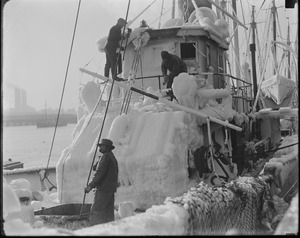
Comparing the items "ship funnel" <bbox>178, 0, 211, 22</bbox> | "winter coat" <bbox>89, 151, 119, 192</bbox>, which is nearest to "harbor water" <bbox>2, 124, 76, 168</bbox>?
"winter coat" <bbox>89, 151, 119, 192</bbox>

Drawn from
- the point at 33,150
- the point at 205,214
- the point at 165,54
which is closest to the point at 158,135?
the point at 165,54

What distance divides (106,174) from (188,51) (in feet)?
21.8

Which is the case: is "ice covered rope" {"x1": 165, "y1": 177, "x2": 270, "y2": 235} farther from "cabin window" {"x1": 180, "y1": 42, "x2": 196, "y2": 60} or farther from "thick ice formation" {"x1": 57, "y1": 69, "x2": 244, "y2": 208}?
"cabin window" {"x1": 180, "y1": 42, "x2": 196, "y2": 60}

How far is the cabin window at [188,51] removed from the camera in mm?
12414

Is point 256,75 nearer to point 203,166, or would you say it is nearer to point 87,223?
point 203,166

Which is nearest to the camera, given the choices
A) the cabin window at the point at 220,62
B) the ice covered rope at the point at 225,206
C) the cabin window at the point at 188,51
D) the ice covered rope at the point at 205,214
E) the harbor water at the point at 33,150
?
the ice covered rope at the point at 205,214

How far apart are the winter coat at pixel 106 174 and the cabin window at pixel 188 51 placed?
6409 mm

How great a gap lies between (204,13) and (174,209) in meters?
11.4

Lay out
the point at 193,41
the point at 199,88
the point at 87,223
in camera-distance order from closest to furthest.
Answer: the point at 87,223, the point at 199,88, the point at 193,41

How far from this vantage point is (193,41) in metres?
12.4

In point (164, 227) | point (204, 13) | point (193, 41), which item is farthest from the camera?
point (204, 13)

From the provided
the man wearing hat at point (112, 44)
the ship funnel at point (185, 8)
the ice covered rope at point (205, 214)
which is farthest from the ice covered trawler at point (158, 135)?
the ship funnel at point (185, 8)

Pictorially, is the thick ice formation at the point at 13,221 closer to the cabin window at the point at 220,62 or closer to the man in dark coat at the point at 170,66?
the man in dark coat at the point at 170,66

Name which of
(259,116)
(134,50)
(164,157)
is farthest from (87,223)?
(259,116)
